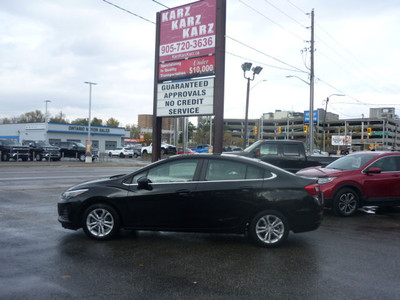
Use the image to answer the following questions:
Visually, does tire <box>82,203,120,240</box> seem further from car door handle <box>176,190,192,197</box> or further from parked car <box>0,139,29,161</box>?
parked car <box>0,139,29,161</box>

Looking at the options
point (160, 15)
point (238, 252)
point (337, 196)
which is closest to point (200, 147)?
point (160, 15)

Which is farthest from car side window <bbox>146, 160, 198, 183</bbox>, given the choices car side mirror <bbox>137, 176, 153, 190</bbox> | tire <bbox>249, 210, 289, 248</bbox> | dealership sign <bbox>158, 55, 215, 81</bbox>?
dealership sign <bbox>158, 55, 215, 81</bbox>

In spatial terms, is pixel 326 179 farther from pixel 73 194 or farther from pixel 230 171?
pixel 73 194

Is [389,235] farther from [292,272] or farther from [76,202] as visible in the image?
[76,202]

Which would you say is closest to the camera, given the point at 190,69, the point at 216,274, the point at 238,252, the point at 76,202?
the point at 216,274

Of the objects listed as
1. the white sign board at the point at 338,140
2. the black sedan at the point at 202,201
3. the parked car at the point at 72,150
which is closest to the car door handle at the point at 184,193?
the black sedan at the point at 202,201

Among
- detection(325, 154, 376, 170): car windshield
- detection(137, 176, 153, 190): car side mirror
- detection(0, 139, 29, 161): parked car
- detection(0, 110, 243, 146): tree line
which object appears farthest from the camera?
detection(0, 110, 243, 146): tree line

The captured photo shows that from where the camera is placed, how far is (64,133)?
64250 mm

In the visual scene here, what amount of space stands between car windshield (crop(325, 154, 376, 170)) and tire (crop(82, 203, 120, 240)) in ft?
20.9

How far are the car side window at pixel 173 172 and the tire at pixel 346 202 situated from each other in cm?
459

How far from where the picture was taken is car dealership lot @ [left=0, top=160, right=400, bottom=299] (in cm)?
436

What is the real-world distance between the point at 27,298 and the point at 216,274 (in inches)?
88.0

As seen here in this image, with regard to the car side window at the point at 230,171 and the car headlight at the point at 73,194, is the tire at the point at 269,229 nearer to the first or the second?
the car side window at the point at 230,171

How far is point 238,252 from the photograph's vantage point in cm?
600
